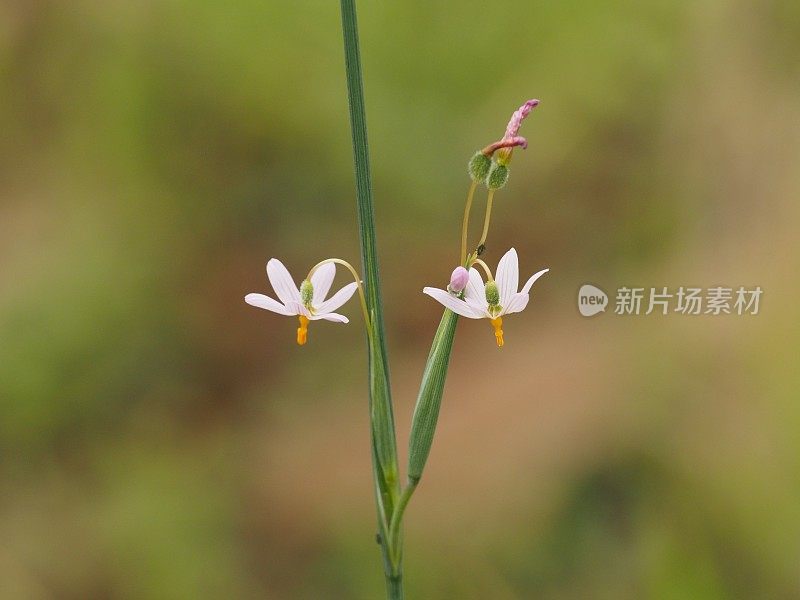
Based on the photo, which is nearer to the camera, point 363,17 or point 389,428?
point 389,428

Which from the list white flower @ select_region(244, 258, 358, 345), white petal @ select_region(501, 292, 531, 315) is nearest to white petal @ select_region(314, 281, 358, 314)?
white flower @ select_region(244, 258, 358, 345)

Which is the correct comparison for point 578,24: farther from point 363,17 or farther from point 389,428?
point 389,428

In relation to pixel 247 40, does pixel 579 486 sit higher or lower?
lower

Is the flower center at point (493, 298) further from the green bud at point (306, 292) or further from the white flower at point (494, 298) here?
the green bud at point (306, 292)

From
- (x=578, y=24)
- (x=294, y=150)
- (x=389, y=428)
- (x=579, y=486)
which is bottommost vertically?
(x=579, y=486)

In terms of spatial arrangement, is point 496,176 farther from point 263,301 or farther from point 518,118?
point 263,301

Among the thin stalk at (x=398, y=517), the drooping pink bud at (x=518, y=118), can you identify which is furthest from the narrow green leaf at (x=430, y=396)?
the drooping pink bud at (x=518, y=118)

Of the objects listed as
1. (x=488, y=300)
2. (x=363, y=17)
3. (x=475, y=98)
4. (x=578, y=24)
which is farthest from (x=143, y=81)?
(x=488, y=300)

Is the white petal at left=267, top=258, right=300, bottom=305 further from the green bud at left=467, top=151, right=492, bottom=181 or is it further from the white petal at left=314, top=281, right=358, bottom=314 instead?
the green bud at left=467, top=151, right=492, bottom=181
